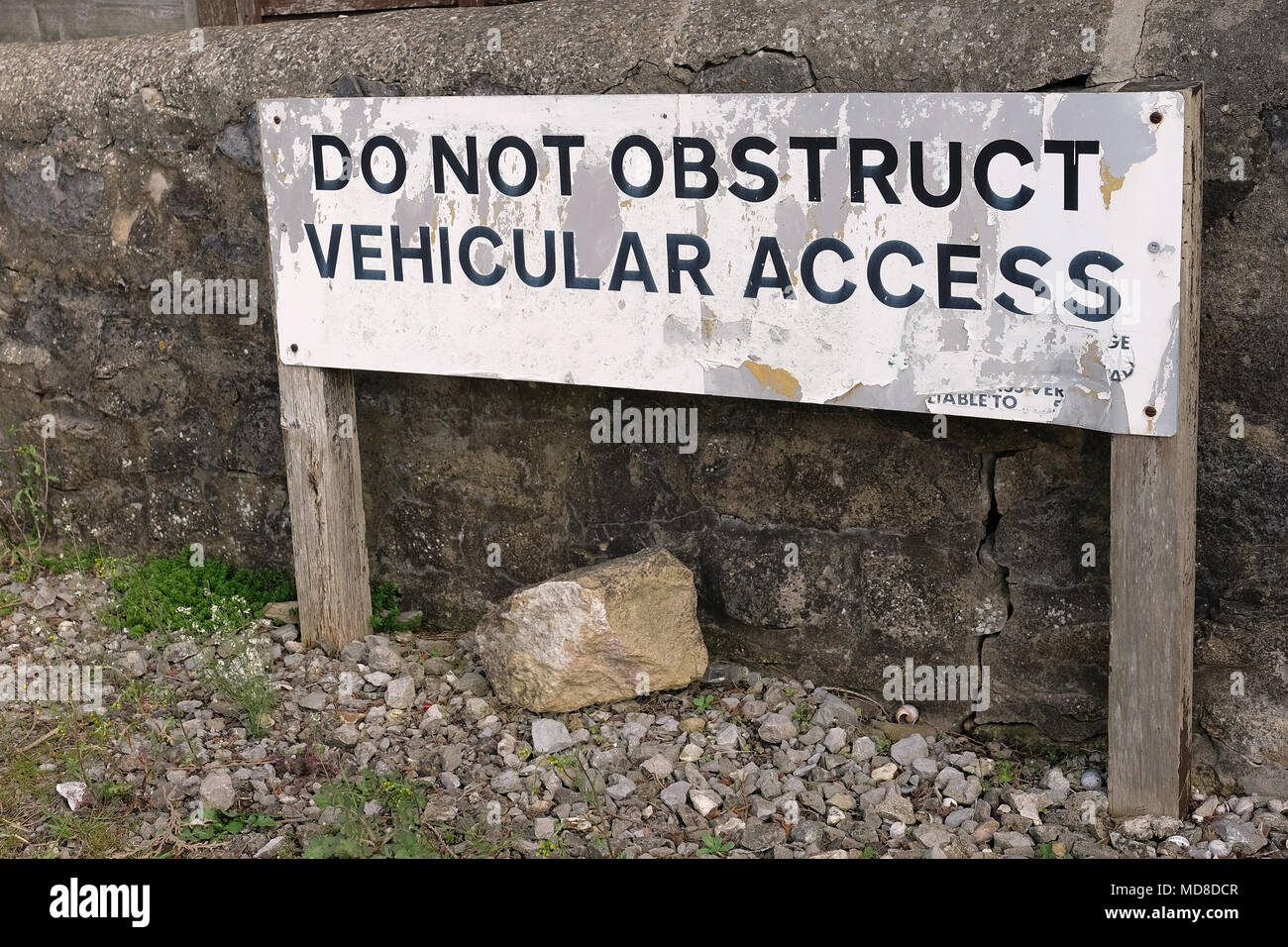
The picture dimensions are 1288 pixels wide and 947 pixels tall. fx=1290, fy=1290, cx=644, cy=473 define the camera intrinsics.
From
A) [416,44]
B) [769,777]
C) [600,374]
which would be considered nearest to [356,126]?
[416,44]

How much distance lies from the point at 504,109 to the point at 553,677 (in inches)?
51.5

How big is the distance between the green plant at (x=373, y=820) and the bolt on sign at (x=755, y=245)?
99 centimetres

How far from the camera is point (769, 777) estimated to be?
2.82m

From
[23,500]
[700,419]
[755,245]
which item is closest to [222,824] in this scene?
[700,419]

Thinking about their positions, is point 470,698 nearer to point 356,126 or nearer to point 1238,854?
point 356,126

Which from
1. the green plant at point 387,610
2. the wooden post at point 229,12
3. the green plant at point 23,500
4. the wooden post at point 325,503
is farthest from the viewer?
the green plant at point 23,500

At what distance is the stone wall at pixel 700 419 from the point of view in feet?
8.39

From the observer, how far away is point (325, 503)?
3.38m

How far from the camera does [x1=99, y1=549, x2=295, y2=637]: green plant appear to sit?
360 centimetres

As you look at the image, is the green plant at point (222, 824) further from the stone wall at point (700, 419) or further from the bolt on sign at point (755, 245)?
the bolt on sign at point (755, 245)

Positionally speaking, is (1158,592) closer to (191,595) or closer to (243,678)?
(243,678)

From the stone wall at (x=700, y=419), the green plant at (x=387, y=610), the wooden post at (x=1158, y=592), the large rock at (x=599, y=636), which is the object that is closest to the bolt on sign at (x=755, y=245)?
the wooden post at (x=1158, y=592)

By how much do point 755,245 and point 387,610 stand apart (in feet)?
5.04

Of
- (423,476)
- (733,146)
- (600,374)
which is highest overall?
(733,146)
